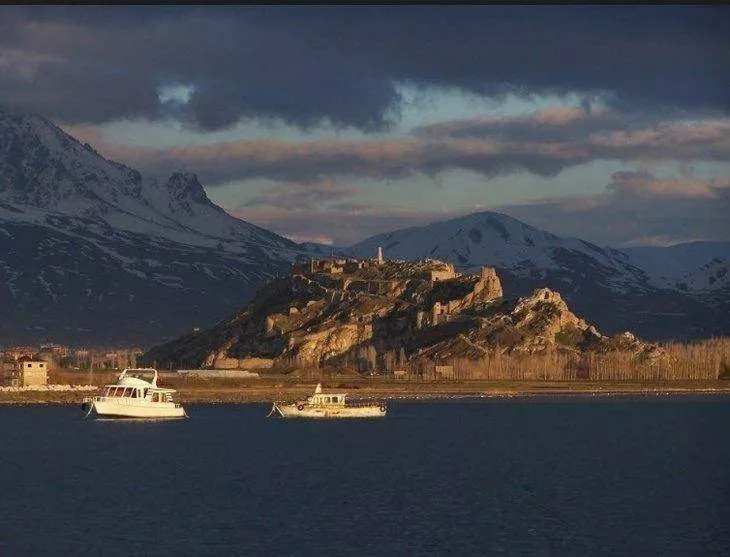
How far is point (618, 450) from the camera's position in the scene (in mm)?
160750

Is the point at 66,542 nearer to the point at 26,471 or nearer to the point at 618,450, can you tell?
the point at 26,471

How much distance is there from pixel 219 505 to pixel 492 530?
825 inches

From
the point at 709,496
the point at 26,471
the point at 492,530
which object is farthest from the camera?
the point at 26,471

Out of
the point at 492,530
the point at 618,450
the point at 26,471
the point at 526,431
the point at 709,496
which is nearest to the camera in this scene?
the point at 492,530

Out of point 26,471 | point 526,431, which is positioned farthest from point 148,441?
point 526,431

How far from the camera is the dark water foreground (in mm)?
92938

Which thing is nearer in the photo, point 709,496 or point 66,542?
point 66,542

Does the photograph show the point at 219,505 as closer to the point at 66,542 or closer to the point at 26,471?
the point at 66,542

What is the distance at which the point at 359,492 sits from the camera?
388 feet

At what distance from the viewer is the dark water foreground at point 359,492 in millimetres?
92938

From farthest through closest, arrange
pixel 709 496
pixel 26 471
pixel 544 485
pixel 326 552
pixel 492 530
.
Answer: pixel 26 471 → pixel 544 485 → pixel 709 496 → pixel 492 530 → pixel 326 552

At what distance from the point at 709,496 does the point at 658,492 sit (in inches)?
166

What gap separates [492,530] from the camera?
321ft

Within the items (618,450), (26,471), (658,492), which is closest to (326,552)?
(658,492)
